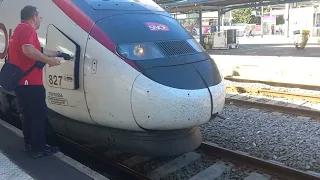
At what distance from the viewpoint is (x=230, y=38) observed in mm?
26594

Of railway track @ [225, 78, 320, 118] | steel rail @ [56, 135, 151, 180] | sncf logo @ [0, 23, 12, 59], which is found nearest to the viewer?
steel rail @ [56, 135, 151, 180]

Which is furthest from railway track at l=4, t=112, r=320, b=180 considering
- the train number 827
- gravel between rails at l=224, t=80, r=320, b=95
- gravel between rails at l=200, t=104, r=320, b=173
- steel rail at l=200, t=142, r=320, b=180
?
gravel between rails at l=224, t=80, r=320, b=95

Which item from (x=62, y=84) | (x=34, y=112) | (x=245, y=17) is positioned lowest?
(x=34, y=112)

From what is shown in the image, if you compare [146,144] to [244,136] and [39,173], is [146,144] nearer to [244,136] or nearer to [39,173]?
[39,173]

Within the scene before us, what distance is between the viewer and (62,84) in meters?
4.23

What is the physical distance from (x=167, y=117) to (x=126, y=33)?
104 cm

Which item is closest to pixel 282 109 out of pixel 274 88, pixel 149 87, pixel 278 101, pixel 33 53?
pixel 278 101

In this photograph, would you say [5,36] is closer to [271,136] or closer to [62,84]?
[62,84]

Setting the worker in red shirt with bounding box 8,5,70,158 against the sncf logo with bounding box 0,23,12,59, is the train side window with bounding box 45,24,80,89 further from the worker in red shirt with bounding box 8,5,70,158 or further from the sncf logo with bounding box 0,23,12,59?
the sncf logo with bounding box 0,23,12,59

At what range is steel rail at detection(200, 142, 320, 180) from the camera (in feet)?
13.6

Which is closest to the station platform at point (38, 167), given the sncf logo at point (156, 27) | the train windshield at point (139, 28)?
the train windshield at point (139, 28)

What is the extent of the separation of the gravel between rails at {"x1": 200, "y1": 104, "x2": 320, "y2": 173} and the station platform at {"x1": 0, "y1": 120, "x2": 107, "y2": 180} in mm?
2424

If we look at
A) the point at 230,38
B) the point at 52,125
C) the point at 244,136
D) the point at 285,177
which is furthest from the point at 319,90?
the point at 230,38

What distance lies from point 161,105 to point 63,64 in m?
1.33
